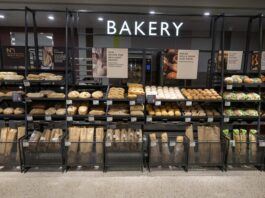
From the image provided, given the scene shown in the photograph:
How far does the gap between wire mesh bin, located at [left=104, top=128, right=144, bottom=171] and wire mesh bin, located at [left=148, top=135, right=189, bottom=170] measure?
Result: 0.53 ft

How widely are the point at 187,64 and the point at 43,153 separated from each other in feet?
8.30

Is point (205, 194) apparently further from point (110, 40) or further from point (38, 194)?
point (110, 40)

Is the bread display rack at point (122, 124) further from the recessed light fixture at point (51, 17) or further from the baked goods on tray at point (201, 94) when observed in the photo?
the recessed light fixture at point (51, 17)

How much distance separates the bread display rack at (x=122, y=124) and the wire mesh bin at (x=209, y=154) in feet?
0.05

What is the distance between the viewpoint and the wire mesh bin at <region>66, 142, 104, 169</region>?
11.1ft

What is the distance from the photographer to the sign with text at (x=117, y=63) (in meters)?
3.47

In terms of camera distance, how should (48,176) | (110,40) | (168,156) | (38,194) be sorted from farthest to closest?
(110,40)
(168,156)
(48,176)
(38,194)

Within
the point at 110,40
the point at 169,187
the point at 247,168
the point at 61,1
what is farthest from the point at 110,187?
the point at 110,40

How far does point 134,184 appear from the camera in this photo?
3049mm

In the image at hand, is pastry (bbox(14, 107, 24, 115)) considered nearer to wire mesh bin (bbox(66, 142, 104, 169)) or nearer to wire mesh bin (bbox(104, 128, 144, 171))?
wire mesh bin (bbox(66, 142, 104, 169))

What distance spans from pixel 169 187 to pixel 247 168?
1.40 m

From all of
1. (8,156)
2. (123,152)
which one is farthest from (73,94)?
(8,156)

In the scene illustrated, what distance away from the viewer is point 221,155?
3465 millimetres

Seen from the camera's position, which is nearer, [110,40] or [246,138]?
[246,138]
